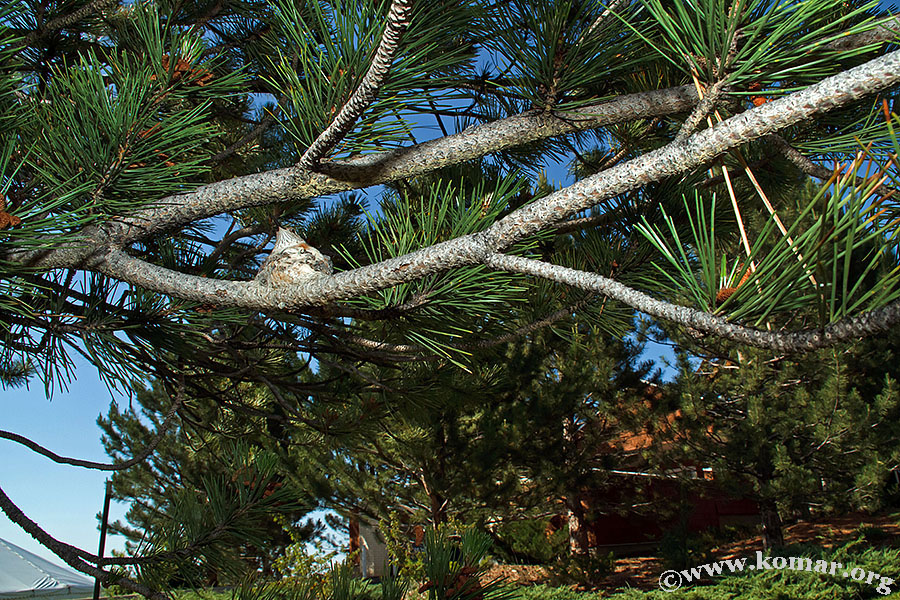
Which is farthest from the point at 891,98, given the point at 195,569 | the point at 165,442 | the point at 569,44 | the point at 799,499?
the point at 165,442

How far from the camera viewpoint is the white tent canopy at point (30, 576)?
1228 centimetres

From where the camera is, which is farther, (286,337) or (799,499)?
(799,499)

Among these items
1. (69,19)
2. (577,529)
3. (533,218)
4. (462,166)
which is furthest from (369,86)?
(577,529)

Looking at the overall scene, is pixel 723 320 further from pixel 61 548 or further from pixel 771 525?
pixel 771 525

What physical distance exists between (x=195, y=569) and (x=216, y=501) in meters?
0.21

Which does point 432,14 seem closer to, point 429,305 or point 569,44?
point 569,44

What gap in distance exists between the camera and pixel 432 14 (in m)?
0.96

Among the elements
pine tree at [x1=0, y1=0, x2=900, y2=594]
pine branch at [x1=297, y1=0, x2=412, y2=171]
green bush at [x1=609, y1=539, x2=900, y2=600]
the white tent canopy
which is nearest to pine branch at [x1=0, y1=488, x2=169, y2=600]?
pine tree at [x1=0, y1=0, x2=900, y2=594]

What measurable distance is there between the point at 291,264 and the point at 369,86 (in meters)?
0.38

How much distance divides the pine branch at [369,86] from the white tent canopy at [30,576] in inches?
575

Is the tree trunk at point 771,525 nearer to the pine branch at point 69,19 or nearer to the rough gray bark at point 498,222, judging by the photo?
the rough gray bark at point 498,222

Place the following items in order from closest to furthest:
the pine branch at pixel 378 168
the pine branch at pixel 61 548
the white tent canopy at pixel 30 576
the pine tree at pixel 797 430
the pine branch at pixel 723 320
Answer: the pine branch at pixel 723 320, the pine branch at pixel 378 168, the pine branch at pixel 61 548, the pine tree at pixel 797 430, the white tent canopy at pixel 30 576

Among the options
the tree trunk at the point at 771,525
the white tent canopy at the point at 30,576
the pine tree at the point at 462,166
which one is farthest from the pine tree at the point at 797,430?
the white tent canopy at the point at 30,576

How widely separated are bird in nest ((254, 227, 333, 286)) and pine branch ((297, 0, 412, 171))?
0.17 meters
